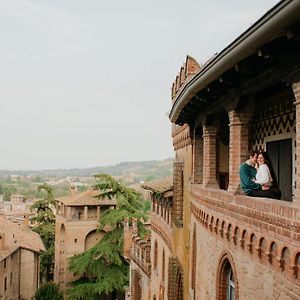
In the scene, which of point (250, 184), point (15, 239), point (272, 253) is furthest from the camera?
point (15, 239)

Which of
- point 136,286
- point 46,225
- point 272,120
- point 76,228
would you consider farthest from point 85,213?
point 272,120

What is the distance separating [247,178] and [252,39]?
248 cm

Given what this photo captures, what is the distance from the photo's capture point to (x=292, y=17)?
4.49 meters

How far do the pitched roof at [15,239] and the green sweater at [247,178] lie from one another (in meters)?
33.2

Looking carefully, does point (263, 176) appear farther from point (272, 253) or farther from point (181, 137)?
point (181, 137)

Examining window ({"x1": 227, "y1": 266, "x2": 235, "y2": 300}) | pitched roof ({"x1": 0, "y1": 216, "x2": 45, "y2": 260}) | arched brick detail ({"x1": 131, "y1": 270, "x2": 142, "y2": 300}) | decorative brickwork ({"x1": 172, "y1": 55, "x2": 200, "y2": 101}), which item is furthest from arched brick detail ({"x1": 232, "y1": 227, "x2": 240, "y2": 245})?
pitched roof ({"x1": 0, "y1": 216, "x2": 45, "y2": 260})

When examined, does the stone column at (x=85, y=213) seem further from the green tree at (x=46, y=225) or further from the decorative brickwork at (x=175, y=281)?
the decorative brickwork at (x=175, y=281)

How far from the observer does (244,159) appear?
783 centimetres

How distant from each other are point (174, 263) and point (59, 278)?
34562 millimetres

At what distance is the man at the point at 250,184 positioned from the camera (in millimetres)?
7086

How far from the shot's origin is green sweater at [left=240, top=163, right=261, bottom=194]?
23.5 ft

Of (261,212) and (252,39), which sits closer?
(252,39)

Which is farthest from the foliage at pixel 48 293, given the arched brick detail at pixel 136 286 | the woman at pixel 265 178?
the woman at pixel 265 178

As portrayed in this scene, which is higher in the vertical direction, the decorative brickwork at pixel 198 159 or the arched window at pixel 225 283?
the decorative brickwork at pixel 198 159
